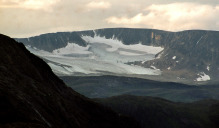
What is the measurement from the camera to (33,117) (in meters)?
83.1

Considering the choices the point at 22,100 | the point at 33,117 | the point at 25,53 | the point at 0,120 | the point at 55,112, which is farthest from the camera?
the point at 25,53

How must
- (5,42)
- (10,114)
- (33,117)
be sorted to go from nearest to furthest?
(10,114)
(33,117)
(5,42)

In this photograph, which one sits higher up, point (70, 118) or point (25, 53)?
point (25, 53)

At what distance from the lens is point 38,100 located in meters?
107

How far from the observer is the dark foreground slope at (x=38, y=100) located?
83244 mm

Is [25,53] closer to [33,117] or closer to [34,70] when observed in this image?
[34,70]

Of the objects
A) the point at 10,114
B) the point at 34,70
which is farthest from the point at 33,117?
the point at 34,70

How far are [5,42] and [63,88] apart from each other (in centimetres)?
2824

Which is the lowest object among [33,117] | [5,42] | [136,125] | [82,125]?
[136,125]

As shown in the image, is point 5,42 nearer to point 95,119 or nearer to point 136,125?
point 95,119

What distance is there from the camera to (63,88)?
494ft

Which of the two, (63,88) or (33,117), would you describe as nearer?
(33,117)

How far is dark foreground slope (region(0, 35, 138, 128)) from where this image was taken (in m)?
83.2

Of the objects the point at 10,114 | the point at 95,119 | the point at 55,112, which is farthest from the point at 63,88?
the point at 10,114
